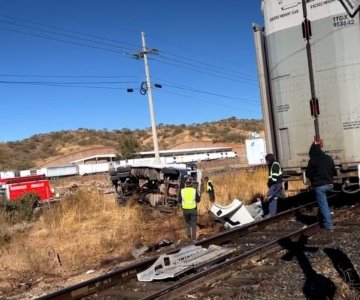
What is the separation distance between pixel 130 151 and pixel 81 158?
2000 cm

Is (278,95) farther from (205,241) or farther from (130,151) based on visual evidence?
(130,151)

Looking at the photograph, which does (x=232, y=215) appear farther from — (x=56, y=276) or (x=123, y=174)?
(x=123, y=174)

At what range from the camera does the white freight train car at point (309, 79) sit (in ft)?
35.1

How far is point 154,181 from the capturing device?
18359mm

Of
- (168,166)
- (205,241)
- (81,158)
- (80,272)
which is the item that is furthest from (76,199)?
(81,158)

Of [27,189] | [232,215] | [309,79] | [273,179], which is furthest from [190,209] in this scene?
[27,189]

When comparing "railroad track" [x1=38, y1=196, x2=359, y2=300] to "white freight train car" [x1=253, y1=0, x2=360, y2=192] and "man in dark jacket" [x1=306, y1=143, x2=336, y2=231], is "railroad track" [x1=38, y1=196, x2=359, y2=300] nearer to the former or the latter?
"man in dark jacket" [x1=306, y1=143, x2=336, y2=231]

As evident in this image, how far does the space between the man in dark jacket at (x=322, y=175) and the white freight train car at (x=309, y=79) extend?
3.68ft

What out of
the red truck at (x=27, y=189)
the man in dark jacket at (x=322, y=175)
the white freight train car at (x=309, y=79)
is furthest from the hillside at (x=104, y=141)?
the man in dark jacket at (x=322, y=175)

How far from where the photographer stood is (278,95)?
39.0 feet

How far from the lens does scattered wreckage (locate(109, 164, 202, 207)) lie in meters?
16.8

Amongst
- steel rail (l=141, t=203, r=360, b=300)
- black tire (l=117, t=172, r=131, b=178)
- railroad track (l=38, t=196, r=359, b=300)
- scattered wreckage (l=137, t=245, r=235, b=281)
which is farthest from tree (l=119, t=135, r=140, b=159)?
scattered wreckage (l=137, t=245, r=235, b=281)

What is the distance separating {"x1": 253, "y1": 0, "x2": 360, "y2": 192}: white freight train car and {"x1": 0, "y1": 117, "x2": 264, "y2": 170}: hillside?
81371mm

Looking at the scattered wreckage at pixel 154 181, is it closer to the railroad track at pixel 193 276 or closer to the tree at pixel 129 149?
the railroad track at pixel 193 276
